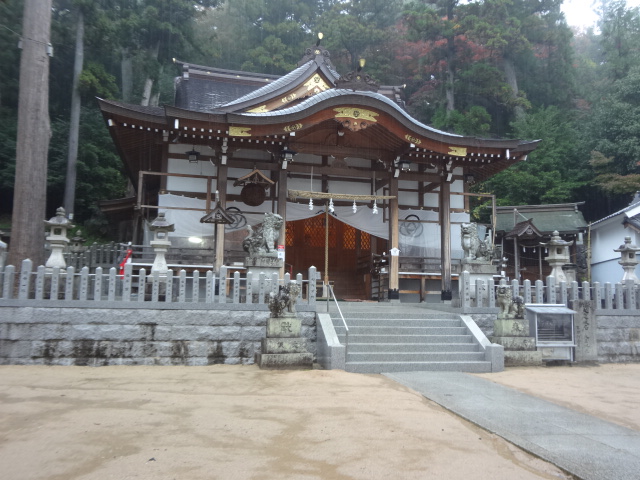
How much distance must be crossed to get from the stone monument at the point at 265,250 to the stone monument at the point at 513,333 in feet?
14.5

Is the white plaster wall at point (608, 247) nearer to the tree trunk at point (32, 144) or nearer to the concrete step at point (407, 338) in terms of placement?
the concrete step at point (407, 338)

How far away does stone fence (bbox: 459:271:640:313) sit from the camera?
9.72m

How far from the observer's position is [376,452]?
12.7ft

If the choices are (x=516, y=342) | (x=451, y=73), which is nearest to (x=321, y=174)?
(x=516, y=342)

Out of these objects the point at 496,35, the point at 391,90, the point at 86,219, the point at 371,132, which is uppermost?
the point at 496,35

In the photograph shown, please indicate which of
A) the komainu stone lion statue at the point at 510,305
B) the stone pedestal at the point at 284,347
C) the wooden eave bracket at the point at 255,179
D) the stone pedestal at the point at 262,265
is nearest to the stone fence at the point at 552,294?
the komainu stone lion statue at the point at 510,305

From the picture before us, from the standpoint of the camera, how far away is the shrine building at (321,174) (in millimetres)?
11758

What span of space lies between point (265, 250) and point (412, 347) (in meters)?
3.47

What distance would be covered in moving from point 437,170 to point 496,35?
17.4 meters

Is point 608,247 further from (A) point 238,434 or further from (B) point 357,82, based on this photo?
(A) point 238,434


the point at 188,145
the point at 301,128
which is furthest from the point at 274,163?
the point at 188,145

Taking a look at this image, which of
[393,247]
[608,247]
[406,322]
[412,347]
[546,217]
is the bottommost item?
[412,347]

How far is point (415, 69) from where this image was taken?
105 feet

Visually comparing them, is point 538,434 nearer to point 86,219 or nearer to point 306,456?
point 306,456
